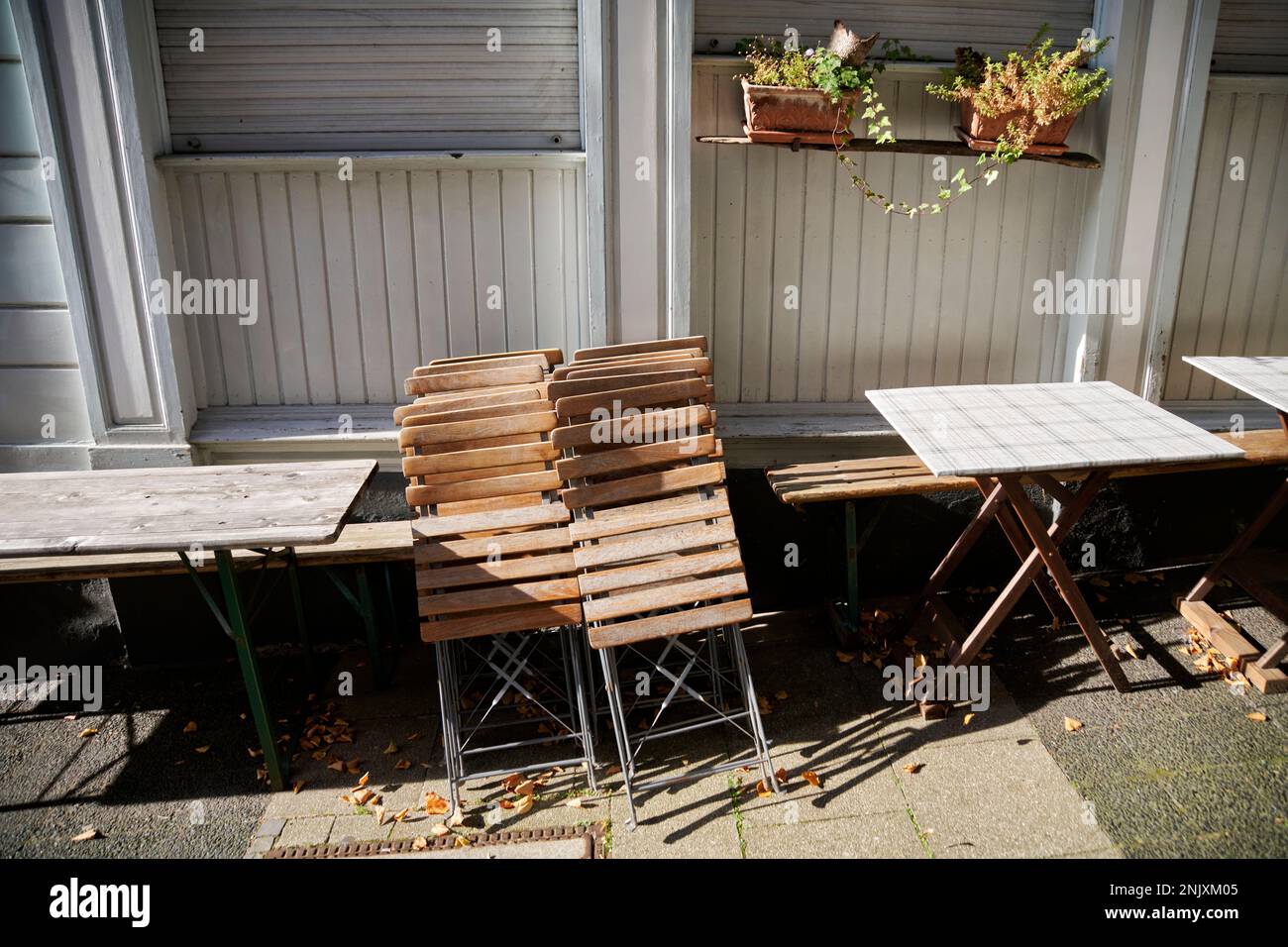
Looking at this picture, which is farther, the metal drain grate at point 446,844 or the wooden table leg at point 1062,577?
the wooden table leg at point 1062,577

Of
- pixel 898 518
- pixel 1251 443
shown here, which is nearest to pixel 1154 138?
pixel 1251 443

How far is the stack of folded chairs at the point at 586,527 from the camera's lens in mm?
4035

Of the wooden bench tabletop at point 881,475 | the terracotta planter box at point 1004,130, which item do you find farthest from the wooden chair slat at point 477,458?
the terracotta planter box at point 1004,130

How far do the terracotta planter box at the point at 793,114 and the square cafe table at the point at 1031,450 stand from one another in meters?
1.29

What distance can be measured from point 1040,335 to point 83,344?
5.00 metres

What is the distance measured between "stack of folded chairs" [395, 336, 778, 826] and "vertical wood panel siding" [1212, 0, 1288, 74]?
3.34 metres

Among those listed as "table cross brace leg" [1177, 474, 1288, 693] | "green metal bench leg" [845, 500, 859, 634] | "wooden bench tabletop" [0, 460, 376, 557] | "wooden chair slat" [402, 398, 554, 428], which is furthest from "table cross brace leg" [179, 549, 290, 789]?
"table cross brace leg" [1177, 474, 1288, 693]

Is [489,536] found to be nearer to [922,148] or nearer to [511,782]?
[511,782]

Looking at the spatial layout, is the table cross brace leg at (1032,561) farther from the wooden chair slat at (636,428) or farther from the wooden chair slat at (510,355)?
the wooden chair slat at (510,355)

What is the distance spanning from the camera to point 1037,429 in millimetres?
4320

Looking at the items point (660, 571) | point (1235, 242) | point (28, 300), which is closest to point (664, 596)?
point (660, 571)

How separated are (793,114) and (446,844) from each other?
357 cm

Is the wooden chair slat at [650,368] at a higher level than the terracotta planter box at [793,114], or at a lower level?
lower

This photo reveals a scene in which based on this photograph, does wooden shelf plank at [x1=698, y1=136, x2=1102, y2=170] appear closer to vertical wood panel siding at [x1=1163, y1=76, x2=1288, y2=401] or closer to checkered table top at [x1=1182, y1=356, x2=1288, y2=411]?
vertical wood panel siding at [x1=1163, y1=76, x2=1288, y2=401]
